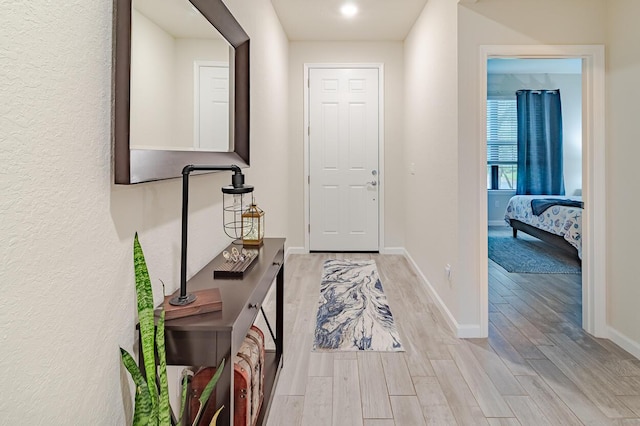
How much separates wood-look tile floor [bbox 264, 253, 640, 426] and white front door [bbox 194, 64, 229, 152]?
49.5 inches

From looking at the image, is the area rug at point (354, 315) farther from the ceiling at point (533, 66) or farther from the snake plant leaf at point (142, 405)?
the ceiling at point (533, 66)

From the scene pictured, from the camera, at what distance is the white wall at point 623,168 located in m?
2.56

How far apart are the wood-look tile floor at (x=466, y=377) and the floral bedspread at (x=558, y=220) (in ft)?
5.33

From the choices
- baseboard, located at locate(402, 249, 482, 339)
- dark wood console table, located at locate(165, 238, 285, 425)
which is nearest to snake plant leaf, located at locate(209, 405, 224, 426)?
dark wood console table, located at locate(165, 238, 285, 425)

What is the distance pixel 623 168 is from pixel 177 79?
2.62 meters

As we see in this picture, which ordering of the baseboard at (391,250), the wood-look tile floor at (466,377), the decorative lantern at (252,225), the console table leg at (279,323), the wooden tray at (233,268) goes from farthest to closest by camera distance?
the baseboard at (391,250) → the console table leg at (279,323) → the decorative lantern at (252,225) → the wood-look tile floor at (466,377) → the wooden tray at (233,268)

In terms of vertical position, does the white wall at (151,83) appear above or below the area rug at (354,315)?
above

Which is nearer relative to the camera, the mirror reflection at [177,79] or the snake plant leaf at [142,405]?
the snake plant leaf at [142,405]

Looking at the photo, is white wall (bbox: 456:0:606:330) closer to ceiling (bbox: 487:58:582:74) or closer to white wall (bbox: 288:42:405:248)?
white wall (bbox: 288:42:405:248)

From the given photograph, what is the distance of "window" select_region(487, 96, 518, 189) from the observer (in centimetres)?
779

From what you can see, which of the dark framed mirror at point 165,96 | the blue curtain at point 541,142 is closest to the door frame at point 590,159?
the dark framed mirror at point 165,96

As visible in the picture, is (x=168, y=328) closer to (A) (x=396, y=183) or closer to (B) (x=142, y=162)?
(B) (x=142, y=162)

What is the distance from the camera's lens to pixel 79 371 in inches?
38.1

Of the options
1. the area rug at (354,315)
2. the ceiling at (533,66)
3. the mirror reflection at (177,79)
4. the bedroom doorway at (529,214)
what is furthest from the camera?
the ceiling at (533,66)
